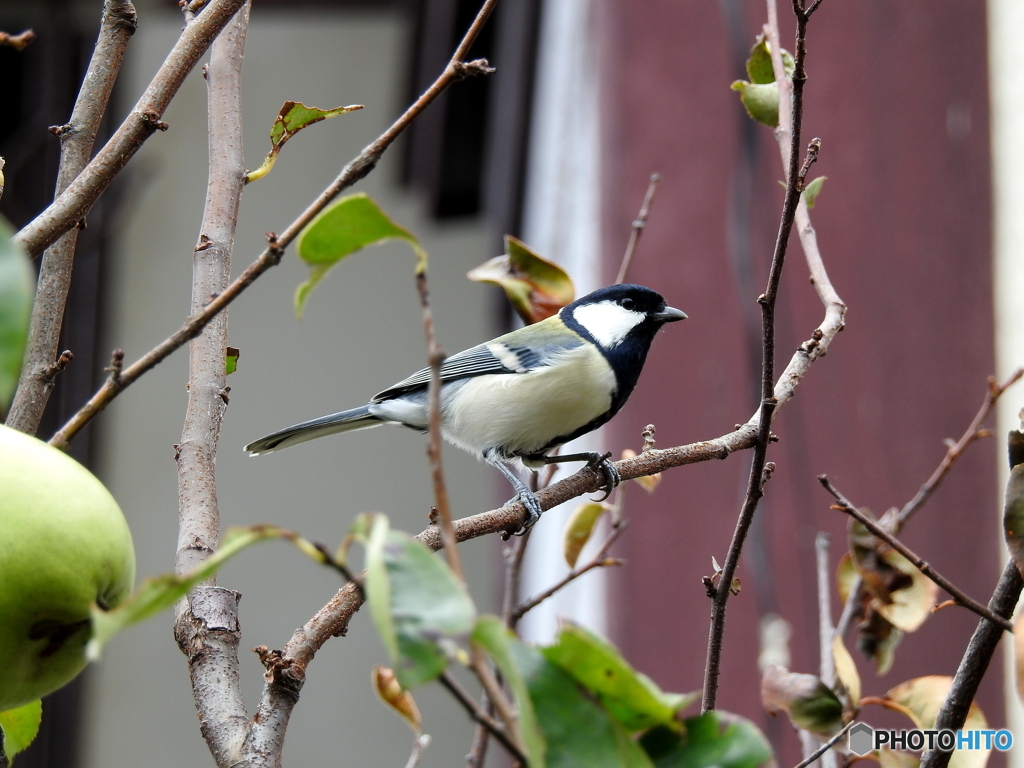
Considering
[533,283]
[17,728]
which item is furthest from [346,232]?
[533,283]

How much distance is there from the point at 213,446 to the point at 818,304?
1802mm

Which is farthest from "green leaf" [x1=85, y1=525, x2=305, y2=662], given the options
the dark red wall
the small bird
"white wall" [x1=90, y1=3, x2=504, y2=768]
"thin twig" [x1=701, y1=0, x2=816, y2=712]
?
"white wall" [x1=90, y1=3, x2=504, y2=768]

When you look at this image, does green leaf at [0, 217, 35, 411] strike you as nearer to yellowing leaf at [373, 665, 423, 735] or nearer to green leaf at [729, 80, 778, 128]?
yellowing leaf at [373, 665, 423, 735]

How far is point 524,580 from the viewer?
429cm

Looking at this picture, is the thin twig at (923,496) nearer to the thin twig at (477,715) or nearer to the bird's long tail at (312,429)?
the thin twig at (477,715)

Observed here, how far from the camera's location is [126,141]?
69 cm

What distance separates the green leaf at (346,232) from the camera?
0.48 meters

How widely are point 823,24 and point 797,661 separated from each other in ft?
5.17

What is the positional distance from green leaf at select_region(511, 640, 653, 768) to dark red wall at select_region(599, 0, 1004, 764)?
184cm

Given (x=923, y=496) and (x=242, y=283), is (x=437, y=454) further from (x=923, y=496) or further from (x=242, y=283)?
(x=923, y=496)

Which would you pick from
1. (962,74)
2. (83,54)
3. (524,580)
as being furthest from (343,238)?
(83,54)

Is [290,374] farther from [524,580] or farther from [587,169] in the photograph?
[587,169]

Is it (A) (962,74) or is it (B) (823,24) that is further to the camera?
(B) (823,24)

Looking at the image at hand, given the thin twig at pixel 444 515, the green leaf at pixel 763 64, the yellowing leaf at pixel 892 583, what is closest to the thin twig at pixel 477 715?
the thin twig at pixel 444 515
